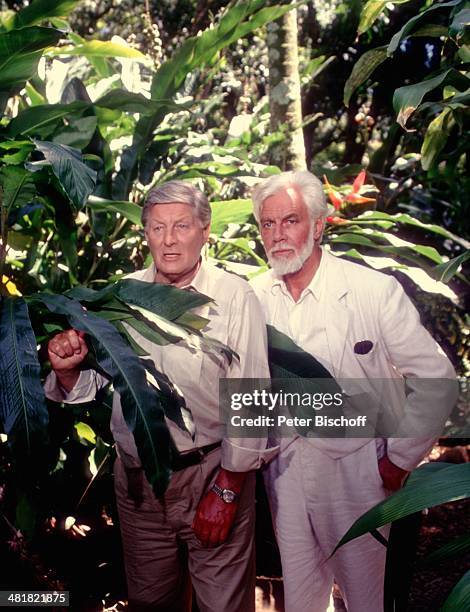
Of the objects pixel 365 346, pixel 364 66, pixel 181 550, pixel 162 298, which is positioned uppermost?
pixel 364 66

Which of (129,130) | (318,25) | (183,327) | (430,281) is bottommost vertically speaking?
(183,327)

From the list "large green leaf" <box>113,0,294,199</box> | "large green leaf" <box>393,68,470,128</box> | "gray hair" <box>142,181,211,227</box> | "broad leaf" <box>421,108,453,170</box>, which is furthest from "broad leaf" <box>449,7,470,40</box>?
"large green leaf" <box>113,0,294,199</box>

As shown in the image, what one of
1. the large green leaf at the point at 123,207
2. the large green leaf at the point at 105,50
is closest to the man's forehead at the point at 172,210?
the large green leaf at the point at 123,207

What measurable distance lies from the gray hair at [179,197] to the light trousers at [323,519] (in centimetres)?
64

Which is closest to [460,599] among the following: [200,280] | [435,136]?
[200,280]

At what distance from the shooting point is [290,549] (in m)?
1.64

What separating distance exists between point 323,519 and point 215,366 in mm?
497

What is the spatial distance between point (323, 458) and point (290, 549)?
27cm

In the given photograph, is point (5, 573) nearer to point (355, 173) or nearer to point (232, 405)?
point (232, 405)

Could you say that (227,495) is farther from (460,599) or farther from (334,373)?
(460,599)

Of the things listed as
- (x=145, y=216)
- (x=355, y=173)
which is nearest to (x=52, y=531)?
(x=145, y=216)

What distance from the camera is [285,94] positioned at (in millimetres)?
2555

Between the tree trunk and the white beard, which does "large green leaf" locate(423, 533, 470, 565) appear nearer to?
the white beard

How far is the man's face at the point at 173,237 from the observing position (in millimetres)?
1506
